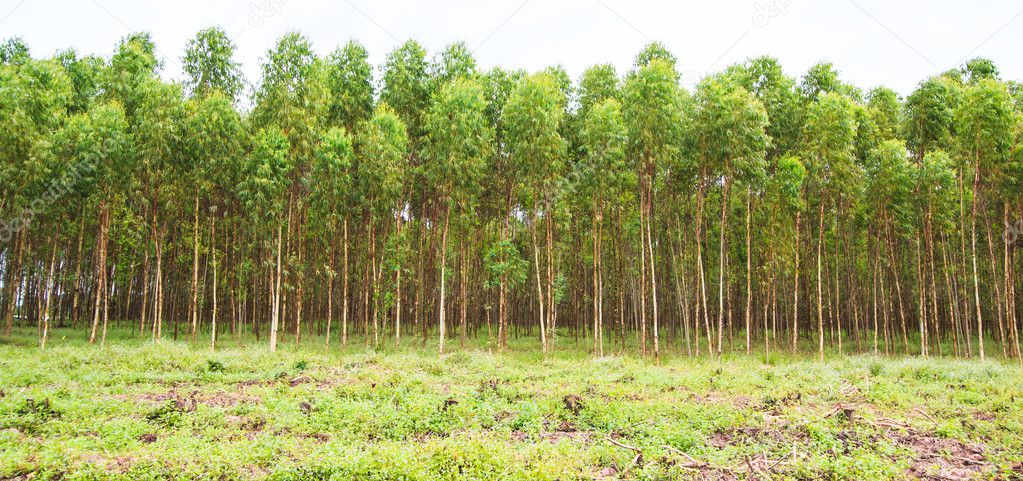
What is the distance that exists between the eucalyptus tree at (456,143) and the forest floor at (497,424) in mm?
8870

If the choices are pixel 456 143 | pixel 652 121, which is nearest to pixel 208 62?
pixel 456 143

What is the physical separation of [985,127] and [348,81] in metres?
24.6

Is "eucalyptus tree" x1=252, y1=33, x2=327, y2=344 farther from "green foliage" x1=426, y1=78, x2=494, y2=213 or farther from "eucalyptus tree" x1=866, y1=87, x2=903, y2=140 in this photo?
"eucalyptus tree" x1=866, y1=87, x2=903, y2=140

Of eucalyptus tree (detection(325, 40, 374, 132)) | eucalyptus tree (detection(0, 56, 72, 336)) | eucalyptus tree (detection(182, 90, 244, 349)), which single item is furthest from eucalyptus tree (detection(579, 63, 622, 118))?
eucalyptus tree (detection(0, 56, 72, 336))

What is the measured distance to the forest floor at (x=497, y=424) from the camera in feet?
21.1

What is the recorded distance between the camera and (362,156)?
72.1 ft

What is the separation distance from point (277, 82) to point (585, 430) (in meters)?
18.6

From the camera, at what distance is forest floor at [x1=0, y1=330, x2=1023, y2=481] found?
6422mm

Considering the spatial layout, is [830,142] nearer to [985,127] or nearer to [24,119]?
[985,127]

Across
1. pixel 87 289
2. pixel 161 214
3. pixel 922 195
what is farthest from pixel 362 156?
pixel 87 289

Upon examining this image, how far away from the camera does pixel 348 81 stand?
24.3 m

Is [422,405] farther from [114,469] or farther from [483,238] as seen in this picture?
[483,238]

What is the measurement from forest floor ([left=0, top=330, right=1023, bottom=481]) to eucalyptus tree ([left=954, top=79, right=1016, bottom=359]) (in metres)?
9.21

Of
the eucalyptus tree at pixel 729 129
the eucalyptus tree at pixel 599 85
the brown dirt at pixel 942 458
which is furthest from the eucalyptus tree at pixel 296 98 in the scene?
the brown dirt at pixel 942 458
